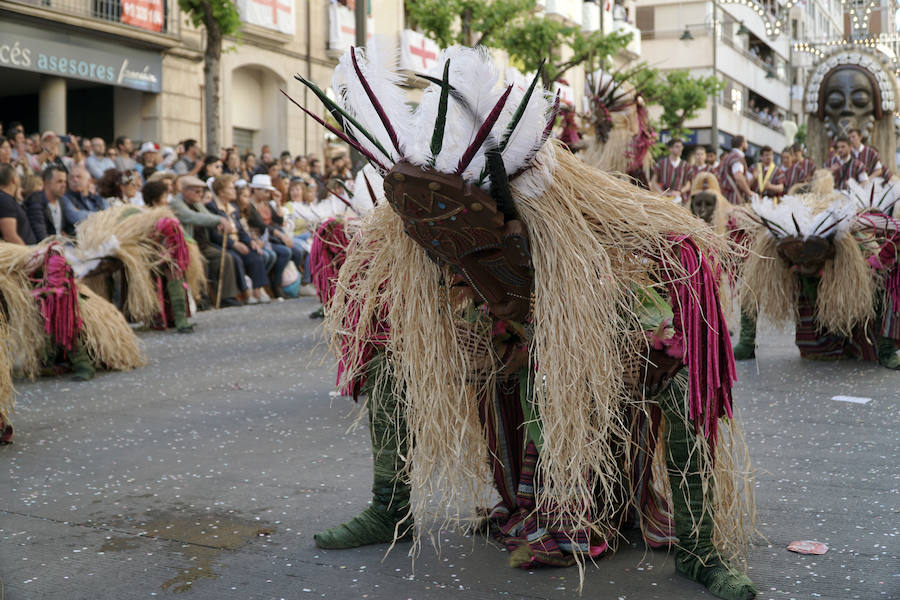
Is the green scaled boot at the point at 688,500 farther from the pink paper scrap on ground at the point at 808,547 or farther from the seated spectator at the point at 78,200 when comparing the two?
the seated spectator at the point at 78,200

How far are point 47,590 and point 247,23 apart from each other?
19.3m

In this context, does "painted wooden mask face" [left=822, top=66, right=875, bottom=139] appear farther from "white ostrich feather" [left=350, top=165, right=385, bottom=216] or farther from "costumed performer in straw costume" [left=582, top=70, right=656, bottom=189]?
"white ostrich feather" [left=350, top=165, right=385, bottom=216]

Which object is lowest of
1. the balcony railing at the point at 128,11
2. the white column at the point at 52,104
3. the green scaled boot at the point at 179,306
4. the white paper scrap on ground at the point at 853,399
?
the white paper scrap on ground at the point at 853,399

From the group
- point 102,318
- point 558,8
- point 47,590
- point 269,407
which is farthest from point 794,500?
point 558,8

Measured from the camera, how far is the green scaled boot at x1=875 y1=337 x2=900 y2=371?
671 centimetres

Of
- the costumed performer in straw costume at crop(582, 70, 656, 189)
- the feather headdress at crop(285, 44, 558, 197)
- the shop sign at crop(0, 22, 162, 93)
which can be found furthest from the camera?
the shop sign at crop(0, 22, 162, 93)

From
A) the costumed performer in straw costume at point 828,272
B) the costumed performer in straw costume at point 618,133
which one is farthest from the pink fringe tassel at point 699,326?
the costumed performer in straw costume at point 618,133

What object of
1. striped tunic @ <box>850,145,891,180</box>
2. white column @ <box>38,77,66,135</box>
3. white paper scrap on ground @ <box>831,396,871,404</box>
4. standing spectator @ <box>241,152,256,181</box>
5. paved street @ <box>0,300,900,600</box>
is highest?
white column @ <box>38,77,66,135</box>

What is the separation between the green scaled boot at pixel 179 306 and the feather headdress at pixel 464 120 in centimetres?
688

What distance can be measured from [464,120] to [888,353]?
520 centimetres

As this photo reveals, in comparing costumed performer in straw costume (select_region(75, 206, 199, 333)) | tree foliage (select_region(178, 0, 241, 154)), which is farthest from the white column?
costumed performer in straw costume (select_region(75, 206, 199, 333))

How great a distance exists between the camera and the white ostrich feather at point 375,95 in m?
2.61

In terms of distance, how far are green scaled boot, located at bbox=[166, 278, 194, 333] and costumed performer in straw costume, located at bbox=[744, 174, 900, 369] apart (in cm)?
500

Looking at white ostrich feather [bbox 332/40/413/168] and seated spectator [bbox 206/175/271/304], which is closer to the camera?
white ostrich feather [bbox 332/40/413/168]
